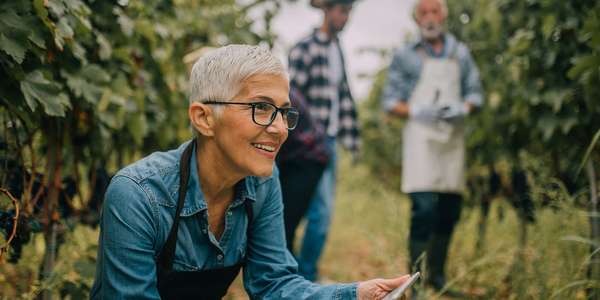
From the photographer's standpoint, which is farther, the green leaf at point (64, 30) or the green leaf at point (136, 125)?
the green leaf at point (136, 125)

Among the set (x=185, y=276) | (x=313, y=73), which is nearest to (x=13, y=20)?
(x=185, y=276)

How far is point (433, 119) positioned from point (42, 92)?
2.55 meters

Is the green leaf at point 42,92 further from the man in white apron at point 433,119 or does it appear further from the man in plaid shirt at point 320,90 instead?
the man in white apron at point 433,119

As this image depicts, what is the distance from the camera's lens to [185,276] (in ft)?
6.35

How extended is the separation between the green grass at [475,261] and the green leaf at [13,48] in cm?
76

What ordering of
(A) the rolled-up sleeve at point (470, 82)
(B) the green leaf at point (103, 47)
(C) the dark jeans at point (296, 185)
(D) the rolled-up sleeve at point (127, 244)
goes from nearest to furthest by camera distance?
(D) the rolled-up sleeve at point (127, 244)
(B) the green leaf at point (103, 47)
(C) the dark jeans at point (296, 185)
(A) the rolled-up sleeve at point (470, 82)

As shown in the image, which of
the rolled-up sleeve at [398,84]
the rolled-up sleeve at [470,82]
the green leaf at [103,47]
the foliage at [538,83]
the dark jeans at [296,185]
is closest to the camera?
the green leaf at [103,47]

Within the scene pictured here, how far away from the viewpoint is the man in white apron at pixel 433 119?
3.99 meters

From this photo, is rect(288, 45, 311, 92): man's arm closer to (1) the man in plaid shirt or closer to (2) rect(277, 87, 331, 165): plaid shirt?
(1) the man in plaid shirt

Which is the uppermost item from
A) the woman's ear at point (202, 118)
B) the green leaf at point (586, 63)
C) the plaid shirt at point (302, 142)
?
the green leaf at point (586, 63)

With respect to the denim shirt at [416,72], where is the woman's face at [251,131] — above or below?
below

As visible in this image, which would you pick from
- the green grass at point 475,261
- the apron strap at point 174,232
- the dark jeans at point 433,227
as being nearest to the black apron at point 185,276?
the apron strap at point 174,232

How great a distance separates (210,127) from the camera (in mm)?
1919

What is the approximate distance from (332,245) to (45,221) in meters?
3.66
